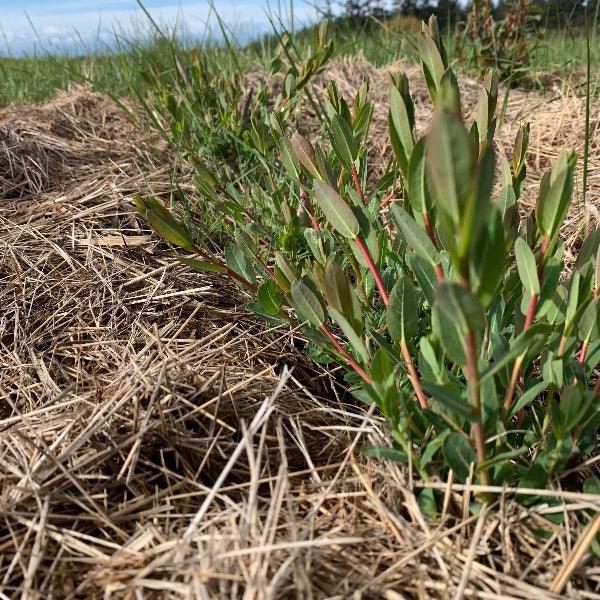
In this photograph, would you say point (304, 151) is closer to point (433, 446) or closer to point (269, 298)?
point (269, 298)

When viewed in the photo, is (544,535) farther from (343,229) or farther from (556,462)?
(343,229)

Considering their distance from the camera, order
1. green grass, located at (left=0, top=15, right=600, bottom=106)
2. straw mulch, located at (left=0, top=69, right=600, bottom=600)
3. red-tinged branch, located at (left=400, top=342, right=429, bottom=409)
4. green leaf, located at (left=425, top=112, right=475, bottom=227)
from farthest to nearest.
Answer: green grass, located at (left=0, top=15, right=600, bottom=106) < red-tinged branch, located at (left=400, top=342, right=429, bottom=409) < straw mulch, located at (left=0, top=69, right=600, bottom=600) < green leaf, located at (left=425, top=112, right=475, bottom=227)

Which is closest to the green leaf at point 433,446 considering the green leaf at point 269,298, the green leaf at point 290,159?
the green leaf at point 269,298

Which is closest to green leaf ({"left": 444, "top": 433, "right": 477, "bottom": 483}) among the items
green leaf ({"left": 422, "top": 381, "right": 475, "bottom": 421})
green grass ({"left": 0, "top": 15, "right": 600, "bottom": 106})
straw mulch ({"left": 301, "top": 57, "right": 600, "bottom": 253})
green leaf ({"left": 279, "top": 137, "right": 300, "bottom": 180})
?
green leaf ({"left": 422, "top": 381, "right": 475, "bottom": 421})

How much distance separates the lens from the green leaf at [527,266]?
0.86 m

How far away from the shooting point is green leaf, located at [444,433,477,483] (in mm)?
874

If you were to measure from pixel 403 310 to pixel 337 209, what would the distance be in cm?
19

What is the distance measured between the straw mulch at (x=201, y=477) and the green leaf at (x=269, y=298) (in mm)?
136

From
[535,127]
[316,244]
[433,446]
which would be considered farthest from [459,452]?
[535,127]

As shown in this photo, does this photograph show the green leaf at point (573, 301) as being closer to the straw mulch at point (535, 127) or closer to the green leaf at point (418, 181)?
the green leaf at point (418, 181)

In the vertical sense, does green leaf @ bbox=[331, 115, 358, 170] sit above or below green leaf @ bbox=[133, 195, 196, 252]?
above

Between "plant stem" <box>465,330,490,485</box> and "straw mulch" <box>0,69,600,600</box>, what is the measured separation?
0.25ft

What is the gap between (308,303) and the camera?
3.28ft

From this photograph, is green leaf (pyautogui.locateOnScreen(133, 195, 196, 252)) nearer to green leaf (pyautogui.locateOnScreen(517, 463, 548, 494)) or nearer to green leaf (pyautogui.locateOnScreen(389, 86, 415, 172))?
green leaf (pyautogui.locateOnScreen(389, 86, 415, 172))
